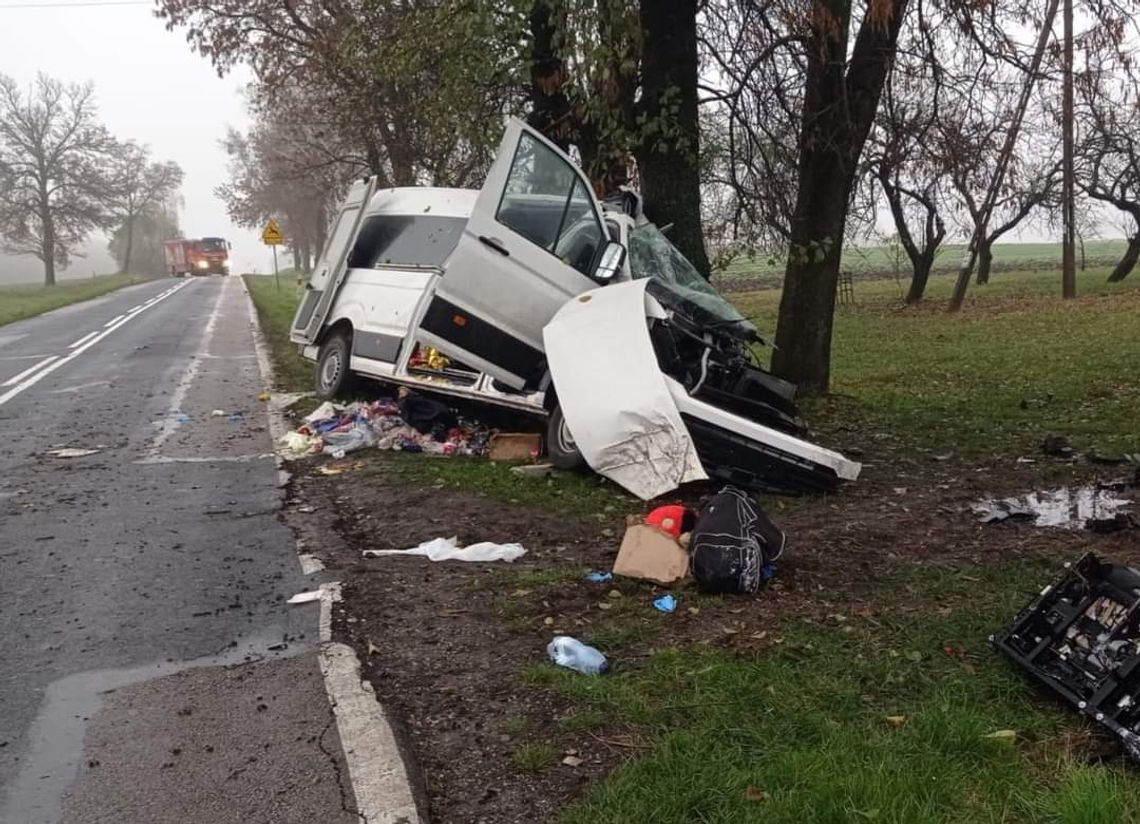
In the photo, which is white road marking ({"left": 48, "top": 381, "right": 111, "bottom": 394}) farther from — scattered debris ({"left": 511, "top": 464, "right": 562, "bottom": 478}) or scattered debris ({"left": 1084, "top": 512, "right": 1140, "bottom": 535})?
scattered debris ({"left": 1084, "top": 512, "right": 1140, "bottom": 535})

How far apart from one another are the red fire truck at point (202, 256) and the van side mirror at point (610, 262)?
6393 centimetres

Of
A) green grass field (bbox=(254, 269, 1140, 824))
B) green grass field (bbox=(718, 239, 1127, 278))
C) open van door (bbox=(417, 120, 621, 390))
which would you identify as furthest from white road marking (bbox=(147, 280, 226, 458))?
green grass field (bbox=(718, 239, 1127, 278))

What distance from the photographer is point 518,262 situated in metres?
7.61

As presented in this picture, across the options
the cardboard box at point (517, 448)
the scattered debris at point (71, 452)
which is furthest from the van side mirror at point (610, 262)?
the scattered debris at point (71, 452)

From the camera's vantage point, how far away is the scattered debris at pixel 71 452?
8320 mm

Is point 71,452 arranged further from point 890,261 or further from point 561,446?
point 890,261

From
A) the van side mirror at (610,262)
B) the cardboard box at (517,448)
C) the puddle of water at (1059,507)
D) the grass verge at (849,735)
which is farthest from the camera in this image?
the cardboard box at (517,448)

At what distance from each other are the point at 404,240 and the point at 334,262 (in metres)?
1.21

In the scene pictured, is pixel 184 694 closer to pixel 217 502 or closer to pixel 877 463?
pixel 217 502

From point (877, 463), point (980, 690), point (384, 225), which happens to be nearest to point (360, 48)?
point (384, 225)

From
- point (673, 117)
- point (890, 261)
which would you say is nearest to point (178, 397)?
point (673, 117)

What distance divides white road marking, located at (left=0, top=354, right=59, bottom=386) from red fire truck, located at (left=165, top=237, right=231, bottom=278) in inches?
2089

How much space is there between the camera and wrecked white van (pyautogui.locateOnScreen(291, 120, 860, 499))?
6.30 m

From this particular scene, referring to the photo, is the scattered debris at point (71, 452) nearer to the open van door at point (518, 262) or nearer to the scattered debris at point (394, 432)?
the scattered debris at point (394, 432)
